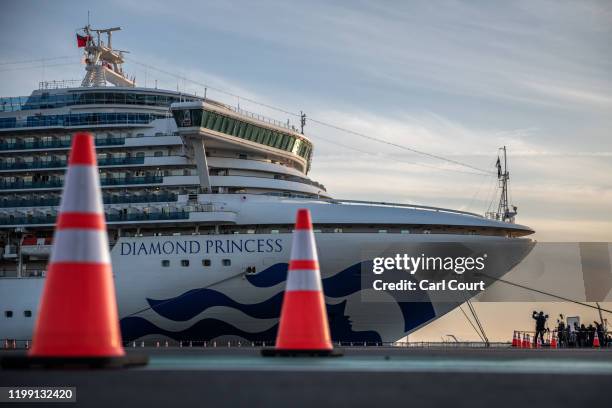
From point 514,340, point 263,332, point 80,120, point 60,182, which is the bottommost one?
point 514,340

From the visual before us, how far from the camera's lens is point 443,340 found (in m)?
33.7

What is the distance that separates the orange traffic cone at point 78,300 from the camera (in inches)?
423

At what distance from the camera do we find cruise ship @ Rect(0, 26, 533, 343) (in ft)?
108

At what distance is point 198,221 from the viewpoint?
34844mm

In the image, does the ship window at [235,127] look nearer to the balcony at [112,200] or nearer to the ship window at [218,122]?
the ship window at [218,122]

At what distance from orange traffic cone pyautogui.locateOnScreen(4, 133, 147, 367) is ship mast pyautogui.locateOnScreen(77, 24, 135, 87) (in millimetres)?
38194

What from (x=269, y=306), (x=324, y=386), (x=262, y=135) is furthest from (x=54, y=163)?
(x=324, y=386)

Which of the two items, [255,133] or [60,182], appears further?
[60,182]

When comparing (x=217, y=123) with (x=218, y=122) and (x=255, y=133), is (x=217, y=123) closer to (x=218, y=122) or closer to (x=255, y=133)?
(x=218, y=122)

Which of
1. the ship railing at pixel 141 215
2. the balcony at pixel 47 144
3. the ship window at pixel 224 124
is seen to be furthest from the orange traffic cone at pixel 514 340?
the balcony at pixel 47 144

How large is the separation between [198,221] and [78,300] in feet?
78.7

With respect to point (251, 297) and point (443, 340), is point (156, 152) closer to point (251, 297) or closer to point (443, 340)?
point (251, 297)

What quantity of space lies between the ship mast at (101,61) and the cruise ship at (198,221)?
5.17 meters

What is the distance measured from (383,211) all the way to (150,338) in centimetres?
904
